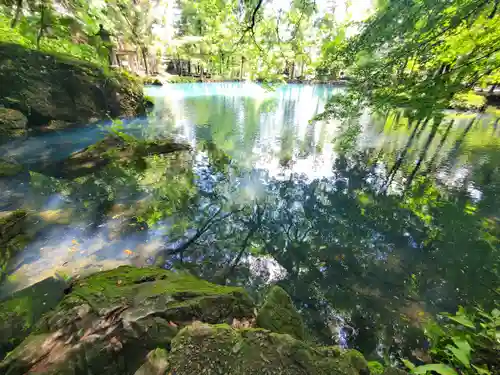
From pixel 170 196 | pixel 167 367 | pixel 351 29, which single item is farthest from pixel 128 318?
pixel 351 29

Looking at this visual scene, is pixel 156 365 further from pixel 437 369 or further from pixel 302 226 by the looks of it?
pixel 302 226

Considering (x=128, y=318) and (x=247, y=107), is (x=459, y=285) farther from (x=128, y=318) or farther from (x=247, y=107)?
(x=247, y=107)

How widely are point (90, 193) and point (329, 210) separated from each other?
858 cm

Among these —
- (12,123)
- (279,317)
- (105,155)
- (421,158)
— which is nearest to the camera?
(279,317)

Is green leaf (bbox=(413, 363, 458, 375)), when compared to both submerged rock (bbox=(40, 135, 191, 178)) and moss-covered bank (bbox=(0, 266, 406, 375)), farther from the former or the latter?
submerged rock (bbox=(40, 135, 191, 178))

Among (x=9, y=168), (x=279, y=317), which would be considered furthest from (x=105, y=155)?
(x=279, y=317)

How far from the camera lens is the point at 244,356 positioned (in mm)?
1583

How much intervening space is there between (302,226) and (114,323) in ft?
17.9

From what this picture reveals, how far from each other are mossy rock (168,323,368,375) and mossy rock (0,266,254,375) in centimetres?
113

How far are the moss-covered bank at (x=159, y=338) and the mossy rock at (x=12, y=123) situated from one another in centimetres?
1501

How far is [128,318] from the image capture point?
258cm

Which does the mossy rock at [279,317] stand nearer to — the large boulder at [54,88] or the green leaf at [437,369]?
the green leaf at [437,369]

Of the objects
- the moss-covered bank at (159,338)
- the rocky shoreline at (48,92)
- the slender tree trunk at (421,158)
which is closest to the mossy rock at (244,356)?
the moss-covered bank at (159,338)

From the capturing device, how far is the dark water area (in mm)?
4625
